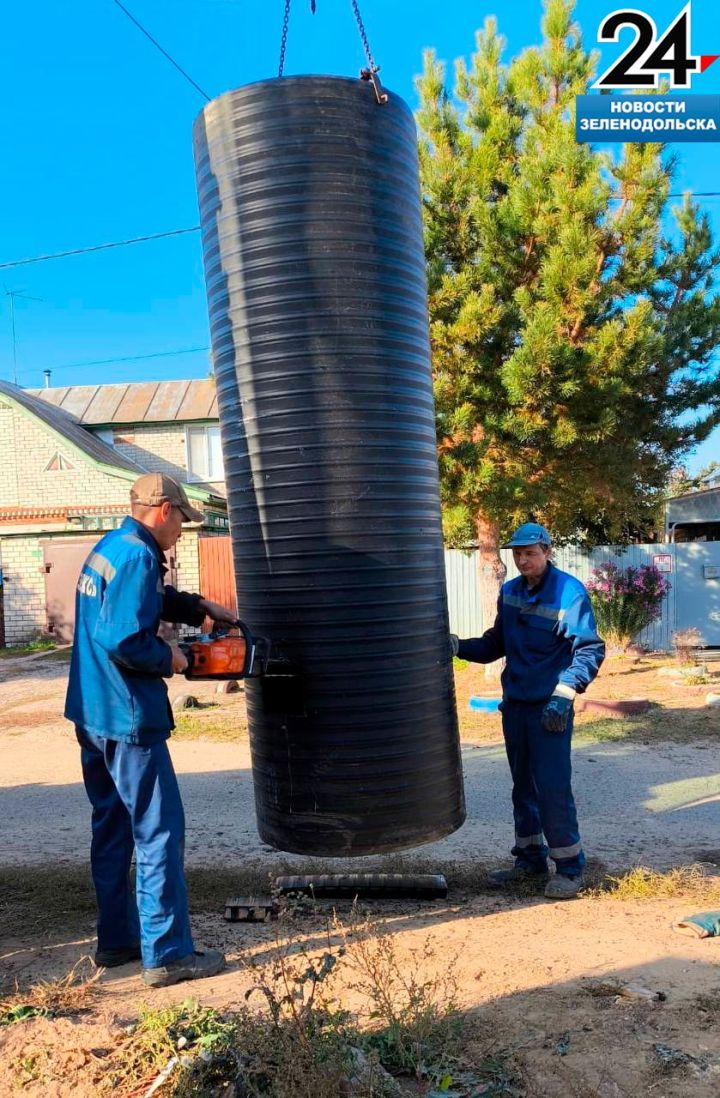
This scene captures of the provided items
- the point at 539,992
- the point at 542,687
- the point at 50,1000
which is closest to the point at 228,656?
the point at 50,1000

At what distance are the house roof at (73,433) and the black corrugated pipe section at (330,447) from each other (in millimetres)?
16268

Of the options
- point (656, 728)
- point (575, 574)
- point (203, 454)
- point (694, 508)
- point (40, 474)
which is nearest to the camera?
point (656, 728)

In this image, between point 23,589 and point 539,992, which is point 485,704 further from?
point 23,589

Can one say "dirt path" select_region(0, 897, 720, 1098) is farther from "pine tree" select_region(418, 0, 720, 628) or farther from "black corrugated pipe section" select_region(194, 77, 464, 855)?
"pine tree" select_region(418, 0, 720, 628)

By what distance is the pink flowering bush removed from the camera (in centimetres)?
1420

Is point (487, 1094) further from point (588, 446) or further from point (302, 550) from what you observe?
point (588, 446)

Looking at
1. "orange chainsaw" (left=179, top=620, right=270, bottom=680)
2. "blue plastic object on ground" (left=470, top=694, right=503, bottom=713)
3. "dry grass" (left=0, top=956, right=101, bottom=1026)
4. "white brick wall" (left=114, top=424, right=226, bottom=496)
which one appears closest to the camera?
"dry grass" (left=0, top=956, right=101, bottom=1026)

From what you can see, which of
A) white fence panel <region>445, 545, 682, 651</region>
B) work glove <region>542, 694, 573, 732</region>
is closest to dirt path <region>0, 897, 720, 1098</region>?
work glove <region>542, 694, 573, 732</region>

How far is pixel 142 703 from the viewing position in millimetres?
3459

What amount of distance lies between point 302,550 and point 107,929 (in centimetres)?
185

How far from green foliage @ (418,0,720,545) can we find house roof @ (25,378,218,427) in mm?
12162

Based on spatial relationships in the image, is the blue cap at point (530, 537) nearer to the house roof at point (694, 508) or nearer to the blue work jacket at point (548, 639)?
the blue work jacket at point (548, 639)

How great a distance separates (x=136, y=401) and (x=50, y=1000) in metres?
21.4

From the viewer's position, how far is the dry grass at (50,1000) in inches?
119
